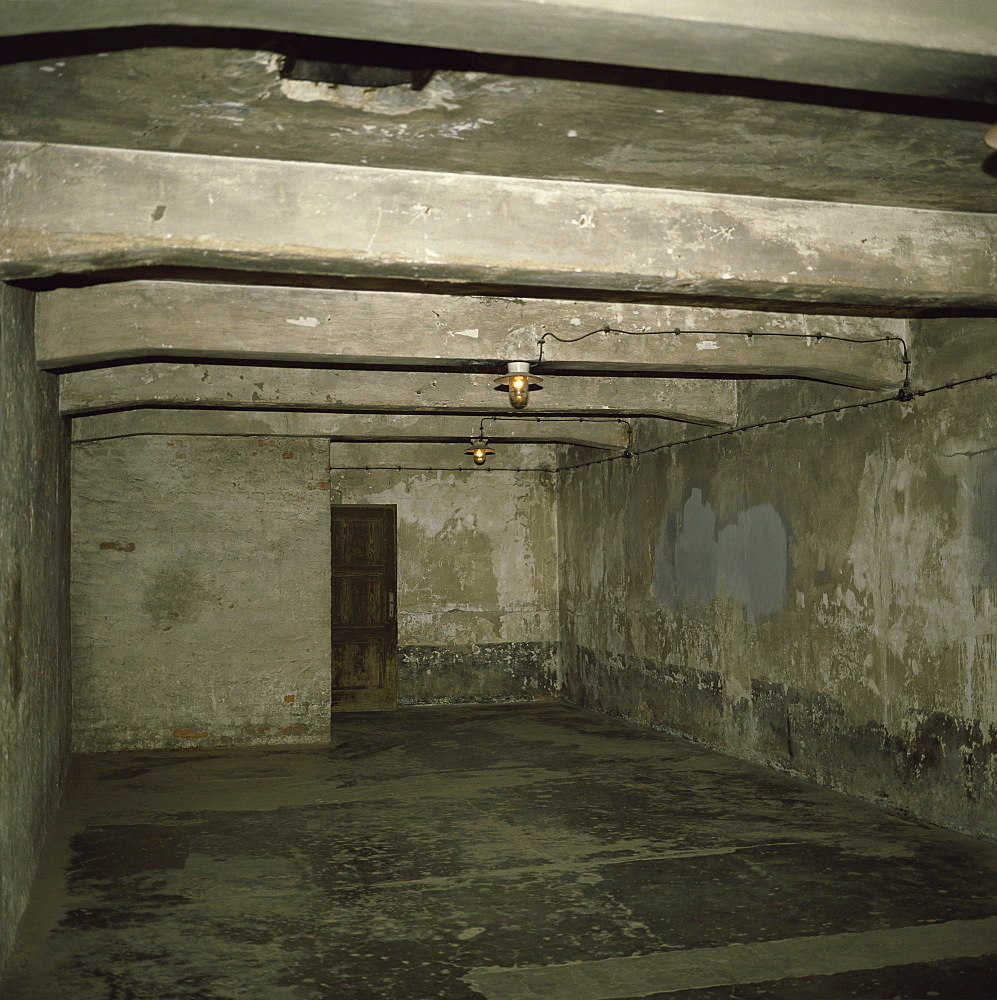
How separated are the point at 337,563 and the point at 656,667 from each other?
12.0 ft

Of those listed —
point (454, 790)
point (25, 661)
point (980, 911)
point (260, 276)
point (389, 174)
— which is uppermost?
point (389, 174)

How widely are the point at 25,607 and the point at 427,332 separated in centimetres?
242

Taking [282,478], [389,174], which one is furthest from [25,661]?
[282,478]

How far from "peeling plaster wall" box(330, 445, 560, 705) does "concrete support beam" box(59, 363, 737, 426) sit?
353cm

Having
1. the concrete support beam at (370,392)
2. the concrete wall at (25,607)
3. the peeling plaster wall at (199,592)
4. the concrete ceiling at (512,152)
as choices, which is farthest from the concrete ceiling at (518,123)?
the peeling plaster wall at (199,592)

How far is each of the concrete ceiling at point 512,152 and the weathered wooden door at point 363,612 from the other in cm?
587

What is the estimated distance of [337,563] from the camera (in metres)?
10.7

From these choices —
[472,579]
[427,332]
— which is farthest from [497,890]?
[472,579]

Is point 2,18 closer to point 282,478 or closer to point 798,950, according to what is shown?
point 798,950

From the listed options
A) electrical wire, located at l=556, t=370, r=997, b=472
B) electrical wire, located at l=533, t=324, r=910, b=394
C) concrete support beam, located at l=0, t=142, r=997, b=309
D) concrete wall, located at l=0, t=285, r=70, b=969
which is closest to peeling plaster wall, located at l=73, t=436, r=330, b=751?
concrete wall, located at l=0, t=285, r=70, b=969

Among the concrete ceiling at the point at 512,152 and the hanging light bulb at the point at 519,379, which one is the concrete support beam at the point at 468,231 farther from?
the hanging light bulb at the point at 519,379

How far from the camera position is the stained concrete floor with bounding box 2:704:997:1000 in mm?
3613

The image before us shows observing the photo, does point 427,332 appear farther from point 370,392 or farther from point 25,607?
point 25,607

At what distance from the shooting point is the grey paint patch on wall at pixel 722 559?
23.5ft
